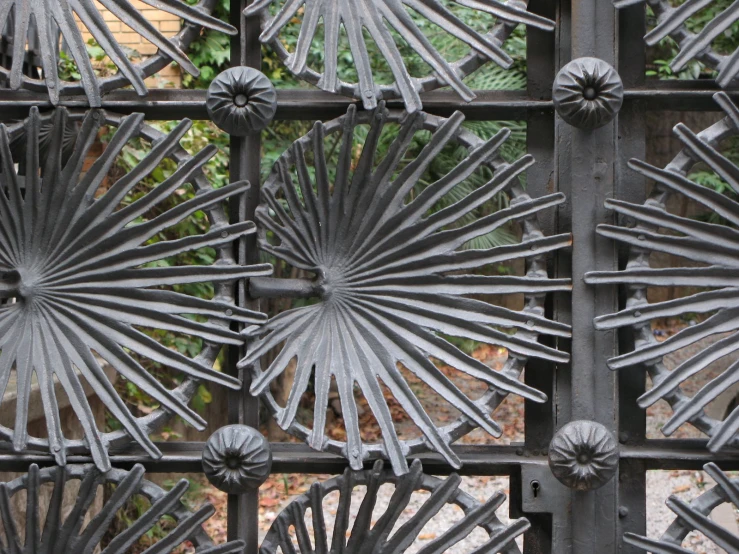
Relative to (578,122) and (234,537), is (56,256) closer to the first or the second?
(234,537)

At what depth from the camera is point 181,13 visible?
1269 millimetres

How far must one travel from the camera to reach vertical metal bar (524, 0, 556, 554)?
130cm

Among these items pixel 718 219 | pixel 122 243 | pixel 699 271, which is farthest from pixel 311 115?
pixel 718 219

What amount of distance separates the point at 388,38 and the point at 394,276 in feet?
1.17

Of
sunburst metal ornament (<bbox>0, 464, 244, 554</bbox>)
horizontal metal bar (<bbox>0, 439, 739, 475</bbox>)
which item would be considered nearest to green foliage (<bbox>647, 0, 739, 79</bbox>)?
horizontal metal bar (<bbox>0, 439, 739, 475</bbox>)

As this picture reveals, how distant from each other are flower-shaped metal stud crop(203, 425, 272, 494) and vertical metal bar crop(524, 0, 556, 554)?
39cm

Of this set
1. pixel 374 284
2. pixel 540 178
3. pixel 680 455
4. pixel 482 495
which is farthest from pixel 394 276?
pixel 482 495

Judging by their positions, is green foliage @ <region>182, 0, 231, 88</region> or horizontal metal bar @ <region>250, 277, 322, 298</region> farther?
green foliage @ <region>182, 0, 231, 88</region>

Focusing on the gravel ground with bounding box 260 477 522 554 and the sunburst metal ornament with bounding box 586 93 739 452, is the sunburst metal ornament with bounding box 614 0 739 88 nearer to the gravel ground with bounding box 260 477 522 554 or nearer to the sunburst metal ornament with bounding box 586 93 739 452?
the sunburst metal ornament with bounding box 586 93 739 452

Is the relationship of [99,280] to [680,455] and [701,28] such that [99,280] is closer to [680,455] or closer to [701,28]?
[680,455]

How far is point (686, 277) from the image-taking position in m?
1.23

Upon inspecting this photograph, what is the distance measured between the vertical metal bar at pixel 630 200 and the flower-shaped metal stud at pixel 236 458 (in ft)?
1.77

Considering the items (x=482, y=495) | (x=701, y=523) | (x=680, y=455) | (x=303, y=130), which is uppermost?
(x=303, y=130)

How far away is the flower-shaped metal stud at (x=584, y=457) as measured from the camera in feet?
3.95
